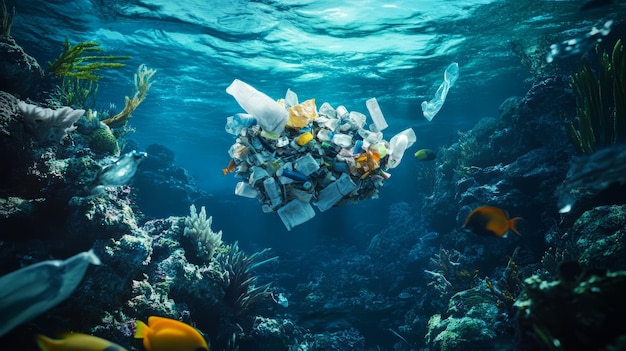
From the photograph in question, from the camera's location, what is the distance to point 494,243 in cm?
826

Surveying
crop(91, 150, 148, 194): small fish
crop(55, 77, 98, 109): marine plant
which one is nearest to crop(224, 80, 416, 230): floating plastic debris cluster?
crop(91, 150, 148, 194): small fish

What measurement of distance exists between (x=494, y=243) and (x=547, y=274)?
253 cm

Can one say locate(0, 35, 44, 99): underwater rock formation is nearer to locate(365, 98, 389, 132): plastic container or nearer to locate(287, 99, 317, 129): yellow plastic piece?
locate(287, 99, 317, 129): yellow plastic piece

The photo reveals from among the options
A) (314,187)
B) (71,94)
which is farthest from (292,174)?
(71,94)

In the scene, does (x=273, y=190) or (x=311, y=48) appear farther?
(x=311, y=48)

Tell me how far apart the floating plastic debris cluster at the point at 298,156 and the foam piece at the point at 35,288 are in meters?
1.40

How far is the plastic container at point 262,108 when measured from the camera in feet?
8.52

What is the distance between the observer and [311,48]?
1324 centimetres

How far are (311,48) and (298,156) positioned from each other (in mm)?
11908

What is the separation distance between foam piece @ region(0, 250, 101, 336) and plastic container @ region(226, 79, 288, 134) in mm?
1592

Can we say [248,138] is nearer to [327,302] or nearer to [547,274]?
[547,274]

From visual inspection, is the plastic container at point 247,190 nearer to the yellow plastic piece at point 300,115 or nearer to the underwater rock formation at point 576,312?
the yellow plastic piece at point 300,115

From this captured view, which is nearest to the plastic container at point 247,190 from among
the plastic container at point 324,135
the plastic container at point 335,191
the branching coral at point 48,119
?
the plastic container at point 335,191

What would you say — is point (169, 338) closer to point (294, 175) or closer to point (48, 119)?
point (294, 175)
